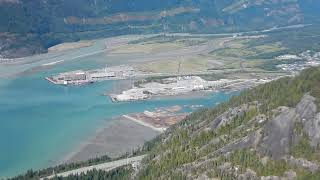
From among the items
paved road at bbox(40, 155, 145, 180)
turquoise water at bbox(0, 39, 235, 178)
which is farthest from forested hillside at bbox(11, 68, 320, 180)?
turquoise water at bbox(0, 39, 235, 178)

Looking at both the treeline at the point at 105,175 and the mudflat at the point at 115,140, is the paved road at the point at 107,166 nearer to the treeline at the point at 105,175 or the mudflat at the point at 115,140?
the treeline at the point at 105,175

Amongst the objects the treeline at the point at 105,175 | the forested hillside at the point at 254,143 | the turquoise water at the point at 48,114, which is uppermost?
the forested hillside at the point at 254,143

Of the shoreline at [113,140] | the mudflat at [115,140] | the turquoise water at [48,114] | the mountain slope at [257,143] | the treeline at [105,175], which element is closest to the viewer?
the mountain slope at [257,143]

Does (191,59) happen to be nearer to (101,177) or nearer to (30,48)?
(30,48)

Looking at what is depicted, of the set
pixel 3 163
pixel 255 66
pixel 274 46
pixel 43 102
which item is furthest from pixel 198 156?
pixel 274 46

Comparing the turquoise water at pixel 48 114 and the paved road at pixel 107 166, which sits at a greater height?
the paved road at pixel 107 166

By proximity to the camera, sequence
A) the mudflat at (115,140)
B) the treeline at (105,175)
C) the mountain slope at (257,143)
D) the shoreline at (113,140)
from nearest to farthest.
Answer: the mountain slope at (257,143)
the treeline at (105,175)
the shoreline at (113,140)
the mudflat at (115,140)

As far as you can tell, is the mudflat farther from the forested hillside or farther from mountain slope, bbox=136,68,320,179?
mountain slope, bbox=136,68,320,179

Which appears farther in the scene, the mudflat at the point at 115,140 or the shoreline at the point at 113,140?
the mudflat at the point at 115,140

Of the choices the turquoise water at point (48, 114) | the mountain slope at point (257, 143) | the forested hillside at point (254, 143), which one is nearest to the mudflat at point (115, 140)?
the turquoise water at point (48, 114)
